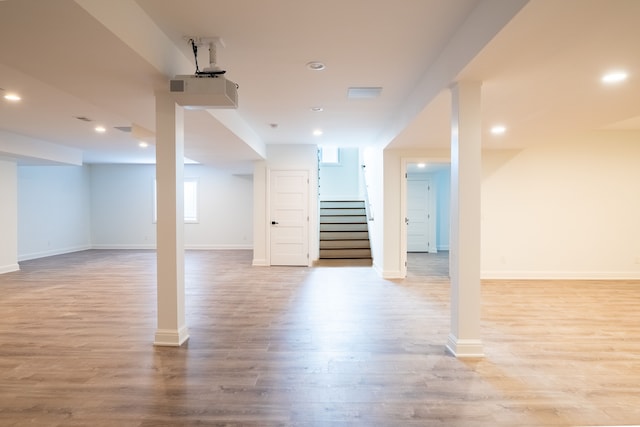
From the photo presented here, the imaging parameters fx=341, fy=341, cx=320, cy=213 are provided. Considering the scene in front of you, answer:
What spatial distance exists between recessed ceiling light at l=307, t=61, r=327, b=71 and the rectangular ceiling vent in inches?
25.6

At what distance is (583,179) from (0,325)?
856 cm

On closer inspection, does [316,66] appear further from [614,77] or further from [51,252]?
[51,252]

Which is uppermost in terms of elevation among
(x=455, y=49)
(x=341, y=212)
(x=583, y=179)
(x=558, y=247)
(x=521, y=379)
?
(x=455, y=49)

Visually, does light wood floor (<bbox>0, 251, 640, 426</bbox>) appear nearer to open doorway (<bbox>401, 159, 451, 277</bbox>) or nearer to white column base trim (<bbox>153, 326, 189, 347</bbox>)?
white column base trim (<bbox>153, 326, 189, 347</bbox>)

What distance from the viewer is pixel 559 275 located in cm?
598

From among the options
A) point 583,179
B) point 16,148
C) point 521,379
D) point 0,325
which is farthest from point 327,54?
point 16,148

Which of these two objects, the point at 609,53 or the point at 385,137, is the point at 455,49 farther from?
the point at 385,137

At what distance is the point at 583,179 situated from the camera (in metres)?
5.96

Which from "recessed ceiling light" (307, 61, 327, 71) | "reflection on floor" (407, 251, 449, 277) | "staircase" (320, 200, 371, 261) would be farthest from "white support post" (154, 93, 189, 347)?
"staircase" (320, 200, 371, 261)

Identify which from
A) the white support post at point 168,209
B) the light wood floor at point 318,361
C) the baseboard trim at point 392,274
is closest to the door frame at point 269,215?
the baseboard trim at point 392,274

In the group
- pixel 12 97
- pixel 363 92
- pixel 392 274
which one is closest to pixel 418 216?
pixel 392 274

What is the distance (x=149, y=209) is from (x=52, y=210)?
2.30 meters

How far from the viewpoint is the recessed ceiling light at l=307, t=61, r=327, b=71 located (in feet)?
10.3

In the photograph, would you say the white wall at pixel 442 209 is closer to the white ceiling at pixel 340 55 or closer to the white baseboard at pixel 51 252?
the white ceiling at pixel 340 55
